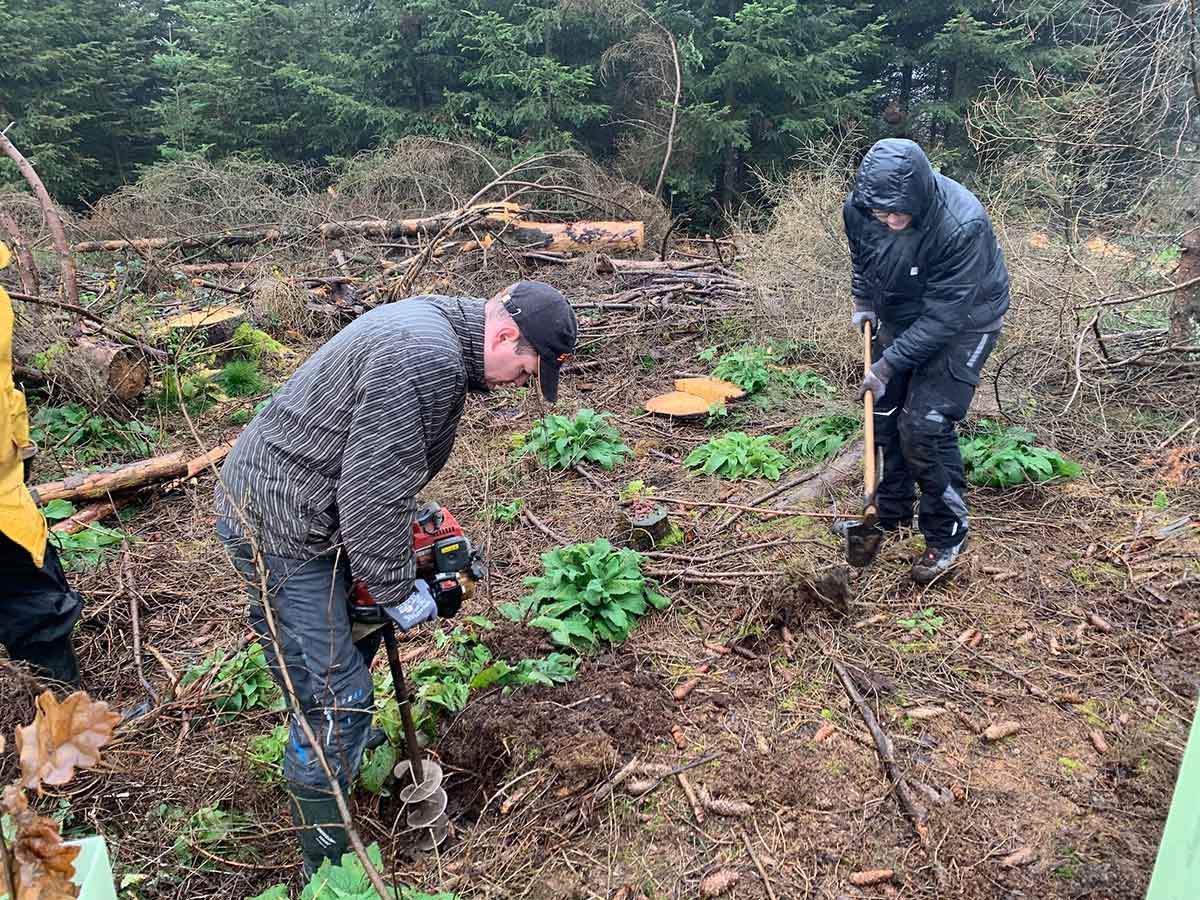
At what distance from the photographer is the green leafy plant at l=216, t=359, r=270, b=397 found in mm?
7035

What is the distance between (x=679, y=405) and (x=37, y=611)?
4666 mm

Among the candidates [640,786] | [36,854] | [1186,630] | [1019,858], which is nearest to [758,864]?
[640,786]

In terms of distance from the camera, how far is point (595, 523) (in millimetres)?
4930

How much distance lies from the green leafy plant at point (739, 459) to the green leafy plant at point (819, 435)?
188 millimetres

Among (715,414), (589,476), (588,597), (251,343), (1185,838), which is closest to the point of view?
(1185,838)

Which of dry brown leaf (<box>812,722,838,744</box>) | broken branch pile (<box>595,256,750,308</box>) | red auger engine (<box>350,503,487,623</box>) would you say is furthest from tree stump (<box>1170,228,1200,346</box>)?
red auger engine (<box>350,503,487,623</box>)

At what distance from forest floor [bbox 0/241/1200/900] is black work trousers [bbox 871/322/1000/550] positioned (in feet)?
1.18

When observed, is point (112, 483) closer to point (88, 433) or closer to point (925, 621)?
point (88, 433)

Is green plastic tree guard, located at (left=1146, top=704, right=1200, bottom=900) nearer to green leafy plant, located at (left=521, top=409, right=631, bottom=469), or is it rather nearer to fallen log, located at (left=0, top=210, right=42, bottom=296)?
green leafy plant, located at (left=521, top=409, right=631, bottom=469)

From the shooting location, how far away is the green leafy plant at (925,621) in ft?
12.1

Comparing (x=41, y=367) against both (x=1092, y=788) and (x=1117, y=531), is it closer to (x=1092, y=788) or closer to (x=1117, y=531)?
(x=1092, y=788)

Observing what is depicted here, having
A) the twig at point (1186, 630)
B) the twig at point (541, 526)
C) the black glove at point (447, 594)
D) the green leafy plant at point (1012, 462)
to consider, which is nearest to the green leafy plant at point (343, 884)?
the black glove at point (447, 594)

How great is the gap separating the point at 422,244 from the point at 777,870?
870cm

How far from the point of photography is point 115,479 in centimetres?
512
